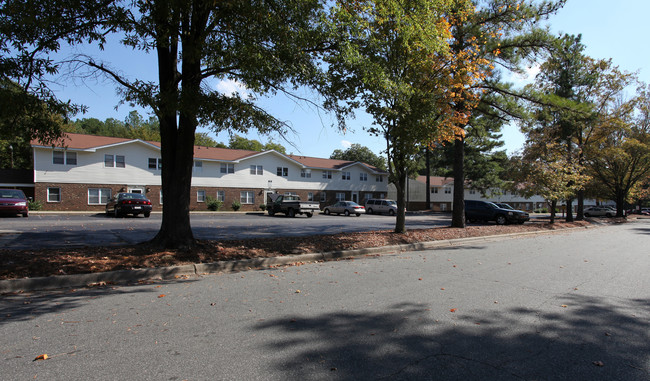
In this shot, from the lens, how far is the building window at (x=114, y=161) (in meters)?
31.1

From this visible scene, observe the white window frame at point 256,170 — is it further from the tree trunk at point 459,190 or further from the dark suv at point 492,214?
the tree trunk at point 459,190

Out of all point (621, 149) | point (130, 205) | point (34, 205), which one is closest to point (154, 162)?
point (34, 205)

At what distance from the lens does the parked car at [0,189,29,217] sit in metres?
19.7

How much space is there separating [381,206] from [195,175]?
62.5 ft

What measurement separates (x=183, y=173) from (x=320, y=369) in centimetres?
684

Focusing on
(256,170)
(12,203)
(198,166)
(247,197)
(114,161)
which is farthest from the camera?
(256,170)

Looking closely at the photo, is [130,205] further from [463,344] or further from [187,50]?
[463,344]

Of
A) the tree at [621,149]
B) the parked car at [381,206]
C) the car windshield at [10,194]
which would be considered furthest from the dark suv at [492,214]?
the car windshield at [10,194]

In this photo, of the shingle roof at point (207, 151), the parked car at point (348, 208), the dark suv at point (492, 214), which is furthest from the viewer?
the parked car at point (348, 208)

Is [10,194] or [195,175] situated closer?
[10,194]

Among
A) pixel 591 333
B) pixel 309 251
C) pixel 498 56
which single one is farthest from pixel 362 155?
pixel 591 333

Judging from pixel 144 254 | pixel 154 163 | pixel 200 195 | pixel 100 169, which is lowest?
pixel 144 254

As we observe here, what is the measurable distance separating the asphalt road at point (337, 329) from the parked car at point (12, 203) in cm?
1855

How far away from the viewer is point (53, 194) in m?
28.9
